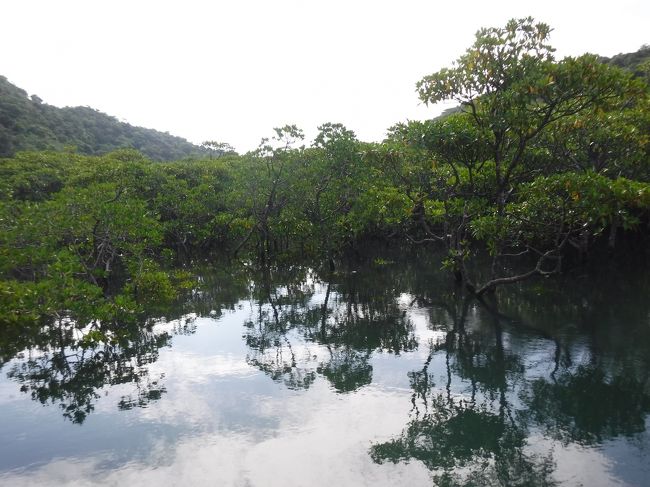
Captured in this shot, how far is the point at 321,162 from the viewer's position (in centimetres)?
2789

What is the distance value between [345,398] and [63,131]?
74.5 metres

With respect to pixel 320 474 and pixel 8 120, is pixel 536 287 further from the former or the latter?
pixel 8 120

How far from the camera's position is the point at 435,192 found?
2183 centimetres

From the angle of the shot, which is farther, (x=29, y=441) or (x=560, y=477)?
(x=29, y=441)

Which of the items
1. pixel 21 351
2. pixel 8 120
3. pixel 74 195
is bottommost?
pixel 21 351

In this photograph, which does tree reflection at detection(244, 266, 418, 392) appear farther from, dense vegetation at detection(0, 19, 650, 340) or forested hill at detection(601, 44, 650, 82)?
forested hill at detection(601, 44, 650, 82)

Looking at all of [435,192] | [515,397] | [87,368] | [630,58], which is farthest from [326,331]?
[630,58]

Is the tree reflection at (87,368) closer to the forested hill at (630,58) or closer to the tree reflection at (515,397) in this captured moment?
the tree reflection at (515,397)

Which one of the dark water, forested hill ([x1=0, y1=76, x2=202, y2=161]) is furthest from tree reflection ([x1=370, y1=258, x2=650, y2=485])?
forested hill ([x1=0, y1=76, x2=202, y2=161])

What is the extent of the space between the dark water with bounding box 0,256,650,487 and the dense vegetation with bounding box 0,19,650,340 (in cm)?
213

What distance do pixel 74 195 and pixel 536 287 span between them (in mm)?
20847

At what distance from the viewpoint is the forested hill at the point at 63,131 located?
55344 millimetres

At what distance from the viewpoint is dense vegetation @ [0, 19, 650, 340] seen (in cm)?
1345

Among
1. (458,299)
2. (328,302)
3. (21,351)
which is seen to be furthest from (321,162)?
(21,351)
